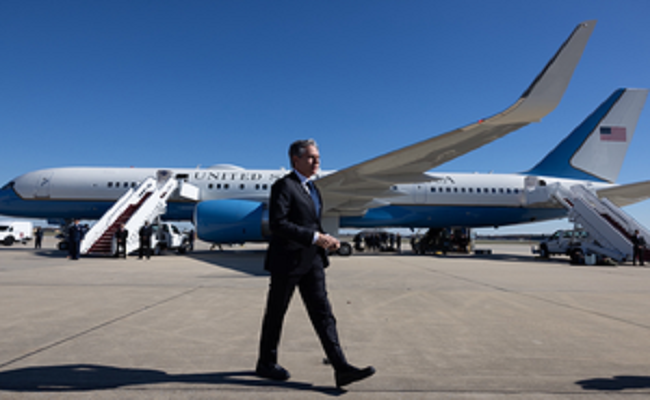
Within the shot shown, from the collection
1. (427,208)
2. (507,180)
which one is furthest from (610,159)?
(427,208)

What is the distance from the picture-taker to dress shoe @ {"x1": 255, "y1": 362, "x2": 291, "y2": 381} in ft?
8.53

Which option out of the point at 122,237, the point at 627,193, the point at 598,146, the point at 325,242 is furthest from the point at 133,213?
the point at 598,146

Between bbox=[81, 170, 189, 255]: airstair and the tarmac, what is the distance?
8169 millimetres

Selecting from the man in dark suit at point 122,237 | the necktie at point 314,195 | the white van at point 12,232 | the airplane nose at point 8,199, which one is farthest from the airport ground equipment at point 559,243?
the white van at point 12,232

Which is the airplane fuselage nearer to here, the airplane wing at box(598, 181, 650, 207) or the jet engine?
the jet engine

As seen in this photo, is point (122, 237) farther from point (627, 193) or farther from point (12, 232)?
point (12, 232)

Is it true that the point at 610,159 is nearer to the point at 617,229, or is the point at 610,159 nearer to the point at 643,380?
the point at 617,229

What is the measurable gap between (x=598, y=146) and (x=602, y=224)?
7.10 meters

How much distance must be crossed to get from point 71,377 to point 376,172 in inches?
424

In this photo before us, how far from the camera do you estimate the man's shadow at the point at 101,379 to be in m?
2.40

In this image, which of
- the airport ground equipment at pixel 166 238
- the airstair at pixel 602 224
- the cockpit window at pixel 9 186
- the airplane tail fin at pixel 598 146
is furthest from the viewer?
the airplane tail fin at pixel 598 146

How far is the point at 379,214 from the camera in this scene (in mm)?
18500

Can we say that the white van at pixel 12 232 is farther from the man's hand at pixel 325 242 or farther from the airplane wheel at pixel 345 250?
the man's hand at pixel 325 242

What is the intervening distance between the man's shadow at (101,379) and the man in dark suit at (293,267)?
0.45ft
